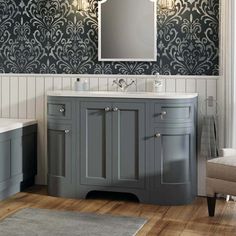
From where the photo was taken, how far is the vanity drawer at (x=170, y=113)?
15.0 feet

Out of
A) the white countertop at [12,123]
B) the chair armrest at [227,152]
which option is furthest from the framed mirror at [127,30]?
the chair armrest at [227,152]

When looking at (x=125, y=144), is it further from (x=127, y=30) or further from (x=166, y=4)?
(x=166, y=4)

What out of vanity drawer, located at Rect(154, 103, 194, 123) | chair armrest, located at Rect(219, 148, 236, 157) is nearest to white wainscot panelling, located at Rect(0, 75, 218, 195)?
vanity drawer, located at Rect(154, 103, 194, 123)

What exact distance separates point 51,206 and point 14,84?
1.48m

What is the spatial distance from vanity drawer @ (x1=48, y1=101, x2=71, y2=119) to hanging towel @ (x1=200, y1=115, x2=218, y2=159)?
123 centimetres

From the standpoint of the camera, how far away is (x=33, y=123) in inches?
211

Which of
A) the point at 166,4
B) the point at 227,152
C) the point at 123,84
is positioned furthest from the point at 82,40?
the point at 227,152

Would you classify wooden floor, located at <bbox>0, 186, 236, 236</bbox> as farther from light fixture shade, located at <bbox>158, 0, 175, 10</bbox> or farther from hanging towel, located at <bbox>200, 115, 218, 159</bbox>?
light fixture shade, located at <bbox>158, 0, 175, 10</bbox>

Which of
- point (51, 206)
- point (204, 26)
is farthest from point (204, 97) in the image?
point (51, 206)

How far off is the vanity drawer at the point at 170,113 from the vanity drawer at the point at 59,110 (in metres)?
0.82

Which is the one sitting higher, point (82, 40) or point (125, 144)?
point (82, 40)

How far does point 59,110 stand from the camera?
16.1 ft

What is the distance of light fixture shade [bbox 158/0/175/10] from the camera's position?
4914 millimetres

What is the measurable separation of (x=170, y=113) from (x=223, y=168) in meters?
0.70
